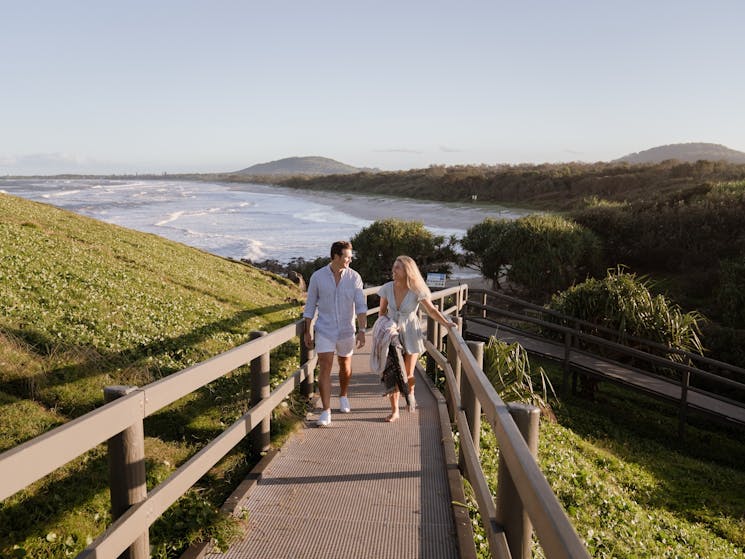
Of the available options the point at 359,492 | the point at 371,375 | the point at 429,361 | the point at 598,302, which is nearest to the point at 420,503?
the point at 359,492

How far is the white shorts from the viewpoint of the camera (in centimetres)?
690

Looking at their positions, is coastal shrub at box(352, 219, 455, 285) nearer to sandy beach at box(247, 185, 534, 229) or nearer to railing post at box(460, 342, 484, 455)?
sandy beach at box(247, 185, 534, 229)

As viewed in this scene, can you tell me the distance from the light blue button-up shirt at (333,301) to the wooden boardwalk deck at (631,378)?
6.97 m

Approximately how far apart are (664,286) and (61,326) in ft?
64.3

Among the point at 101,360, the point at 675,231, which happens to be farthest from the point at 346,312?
the point at 675,231

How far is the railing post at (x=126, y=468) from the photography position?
331 cm

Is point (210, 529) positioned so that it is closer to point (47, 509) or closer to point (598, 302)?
point (47, 509)

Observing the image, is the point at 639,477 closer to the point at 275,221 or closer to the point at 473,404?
the point at 473,404

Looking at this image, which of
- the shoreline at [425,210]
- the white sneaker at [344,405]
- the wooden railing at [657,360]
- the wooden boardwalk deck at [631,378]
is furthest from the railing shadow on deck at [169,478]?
the shoreline at [425,210]

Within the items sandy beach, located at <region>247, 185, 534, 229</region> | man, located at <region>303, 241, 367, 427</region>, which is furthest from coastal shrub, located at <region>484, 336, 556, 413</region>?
sandy beach, located at <region>247, 185, 534, 229</region>

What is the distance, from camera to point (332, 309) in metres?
6.88

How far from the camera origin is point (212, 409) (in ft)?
23.0

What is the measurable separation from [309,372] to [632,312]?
10.4 metres

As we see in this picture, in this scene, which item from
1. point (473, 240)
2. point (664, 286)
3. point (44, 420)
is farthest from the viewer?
point (473, 240)
